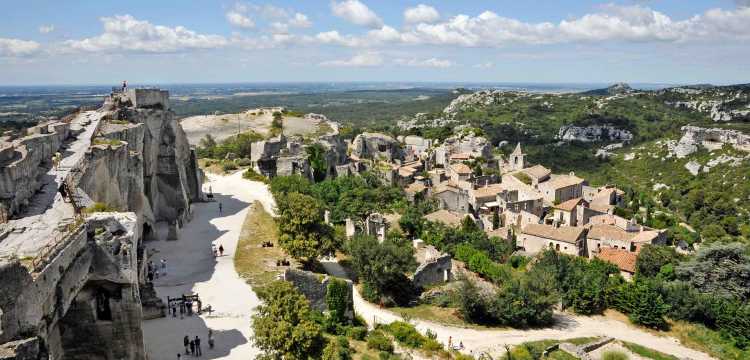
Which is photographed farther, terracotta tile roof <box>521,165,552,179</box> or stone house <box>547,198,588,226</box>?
terracotta tile roof <box>521,165,552,179</box>

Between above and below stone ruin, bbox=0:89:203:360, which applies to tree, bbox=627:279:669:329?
below

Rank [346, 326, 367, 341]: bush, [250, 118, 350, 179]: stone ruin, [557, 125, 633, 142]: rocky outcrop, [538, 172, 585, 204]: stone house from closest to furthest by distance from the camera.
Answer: [346, 326, 367, 341]: bush → [250, 118, 350, 179]: stone ruin → [538, 172, 585, 204]: stone house → [557, 125, 633, 142]: rocky outcrop

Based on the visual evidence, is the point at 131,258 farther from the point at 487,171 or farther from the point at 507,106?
the point at 507,106

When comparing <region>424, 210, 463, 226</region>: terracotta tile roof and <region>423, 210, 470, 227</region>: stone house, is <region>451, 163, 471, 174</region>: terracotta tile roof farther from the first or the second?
<region>424, 210, 463, 226</region>: terracotta tile roof

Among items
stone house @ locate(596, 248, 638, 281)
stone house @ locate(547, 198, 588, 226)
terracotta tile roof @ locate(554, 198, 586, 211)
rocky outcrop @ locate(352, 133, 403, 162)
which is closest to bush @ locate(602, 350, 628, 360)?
stone house @ locate(596, 248, 638, 281)

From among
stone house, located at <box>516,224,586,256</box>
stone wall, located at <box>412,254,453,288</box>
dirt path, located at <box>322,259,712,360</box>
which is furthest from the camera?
stone house, located at <box>516,224,586,256</box>

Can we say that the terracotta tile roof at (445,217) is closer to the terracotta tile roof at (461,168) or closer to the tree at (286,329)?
the terracotta tile roof at (461,168)

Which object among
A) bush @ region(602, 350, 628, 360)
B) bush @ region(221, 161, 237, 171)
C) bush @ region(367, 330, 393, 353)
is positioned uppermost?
bush @ region(221, 161, 237, 171)

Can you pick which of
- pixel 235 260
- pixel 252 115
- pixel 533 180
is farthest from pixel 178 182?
pixel 252 115
